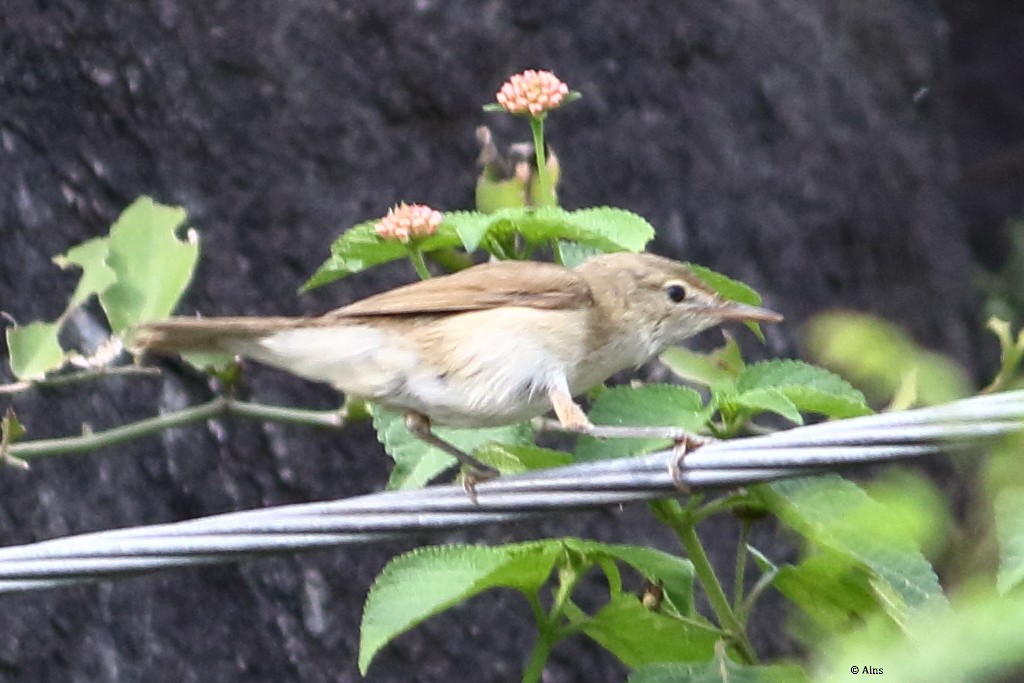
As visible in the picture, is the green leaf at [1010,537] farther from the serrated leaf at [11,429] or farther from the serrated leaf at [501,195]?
the serrated leaf at [11,429]

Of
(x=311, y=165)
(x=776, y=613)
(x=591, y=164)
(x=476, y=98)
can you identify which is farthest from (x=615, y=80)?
(x=776, y=613)

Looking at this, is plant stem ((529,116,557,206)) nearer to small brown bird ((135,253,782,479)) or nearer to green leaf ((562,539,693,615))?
small brown bird ((135,253,782,479))

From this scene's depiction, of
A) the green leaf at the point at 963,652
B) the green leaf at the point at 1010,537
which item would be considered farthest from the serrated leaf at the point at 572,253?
the green leaf at the point at 963,652

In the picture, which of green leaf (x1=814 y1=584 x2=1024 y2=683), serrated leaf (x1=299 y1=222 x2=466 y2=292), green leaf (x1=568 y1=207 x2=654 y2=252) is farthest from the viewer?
serrated leaf (x1=299 y1=222 x2=466 y2=292)

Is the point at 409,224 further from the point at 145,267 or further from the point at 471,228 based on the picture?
the point at 145,267

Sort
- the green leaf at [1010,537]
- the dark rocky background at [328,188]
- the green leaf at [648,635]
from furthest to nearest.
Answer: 1. the dark rocky background at [328,188]
2. the green leaf at [648,635]
3. the green leaf at [1010,537]

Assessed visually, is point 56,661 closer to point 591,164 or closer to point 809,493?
point 809,493

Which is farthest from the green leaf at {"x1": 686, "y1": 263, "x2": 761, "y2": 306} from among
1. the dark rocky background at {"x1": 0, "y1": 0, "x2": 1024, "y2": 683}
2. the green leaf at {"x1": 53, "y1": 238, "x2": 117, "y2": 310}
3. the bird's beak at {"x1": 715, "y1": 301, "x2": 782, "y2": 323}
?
the dark rocky background at {"x1": 0, "y1": 0, "x2": 1024, "y2": 683}
